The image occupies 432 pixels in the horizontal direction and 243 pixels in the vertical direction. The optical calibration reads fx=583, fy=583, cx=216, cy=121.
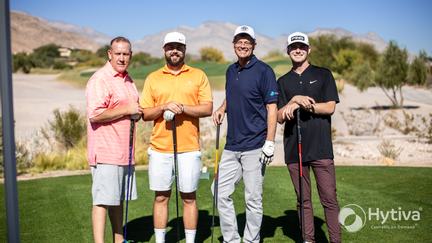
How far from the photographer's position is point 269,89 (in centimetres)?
483

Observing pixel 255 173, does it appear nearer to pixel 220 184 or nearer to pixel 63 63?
pixel 220 184

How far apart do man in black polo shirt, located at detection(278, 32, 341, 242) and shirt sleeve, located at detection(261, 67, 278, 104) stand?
0.14 metres

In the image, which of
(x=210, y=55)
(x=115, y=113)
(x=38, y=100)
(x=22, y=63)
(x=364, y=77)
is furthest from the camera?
(x=210, y=55)

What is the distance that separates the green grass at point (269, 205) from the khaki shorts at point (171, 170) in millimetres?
1000

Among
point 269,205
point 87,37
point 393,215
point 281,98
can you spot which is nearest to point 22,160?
point 269,205

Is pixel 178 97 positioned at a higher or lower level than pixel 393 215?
higher

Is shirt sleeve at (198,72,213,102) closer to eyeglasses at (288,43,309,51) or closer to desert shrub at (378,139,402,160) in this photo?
eyeglasses at (288,43,309,51)

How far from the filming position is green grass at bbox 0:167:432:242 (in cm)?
587

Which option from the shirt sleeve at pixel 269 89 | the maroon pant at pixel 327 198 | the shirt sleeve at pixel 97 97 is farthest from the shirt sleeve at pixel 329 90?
the shirt sleeve at pixel 97 97

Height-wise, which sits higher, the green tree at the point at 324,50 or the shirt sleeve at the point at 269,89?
the green tree at the point at 324,50

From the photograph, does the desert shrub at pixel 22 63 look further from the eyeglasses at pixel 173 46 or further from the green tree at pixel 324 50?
the eyeglasses at pixel 173 46

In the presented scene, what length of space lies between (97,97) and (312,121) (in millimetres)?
1780

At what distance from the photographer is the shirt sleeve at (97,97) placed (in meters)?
4.60

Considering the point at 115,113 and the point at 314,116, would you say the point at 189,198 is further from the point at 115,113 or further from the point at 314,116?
the point at 314,116
